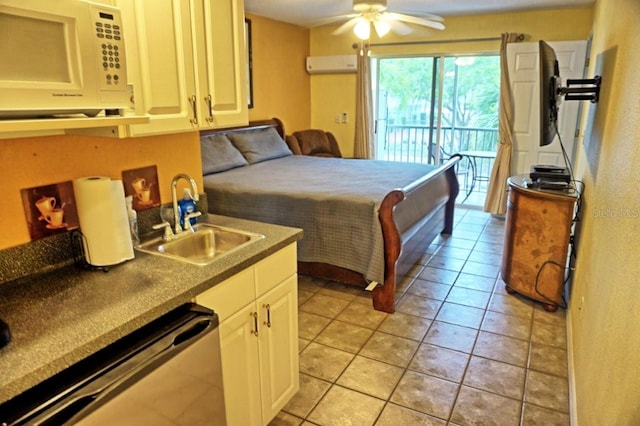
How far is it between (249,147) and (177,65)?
9.79 ft

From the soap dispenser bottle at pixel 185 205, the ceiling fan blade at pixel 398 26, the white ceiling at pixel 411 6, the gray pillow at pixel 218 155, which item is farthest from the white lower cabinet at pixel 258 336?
the white ceiling at pixel 411 6

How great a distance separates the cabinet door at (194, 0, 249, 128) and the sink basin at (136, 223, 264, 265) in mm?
490

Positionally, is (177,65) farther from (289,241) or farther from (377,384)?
(377,384)

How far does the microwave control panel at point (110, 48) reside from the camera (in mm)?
1241

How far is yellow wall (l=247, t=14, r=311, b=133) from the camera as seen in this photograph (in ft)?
17.3

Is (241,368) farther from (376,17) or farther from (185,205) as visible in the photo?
(376,17)

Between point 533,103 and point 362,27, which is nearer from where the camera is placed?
point 362,27

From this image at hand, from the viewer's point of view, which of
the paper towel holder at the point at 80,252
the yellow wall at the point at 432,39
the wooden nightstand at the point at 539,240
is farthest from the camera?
the yellow wall at the point at 432,39

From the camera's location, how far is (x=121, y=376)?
1.13 metres

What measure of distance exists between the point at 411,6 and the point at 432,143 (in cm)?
183

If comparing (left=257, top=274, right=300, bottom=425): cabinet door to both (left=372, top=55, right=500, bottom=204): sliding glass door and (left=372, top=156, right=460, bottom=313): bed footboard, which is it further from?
(left=372, top=55, right=500, bottom=204): sliding glass door

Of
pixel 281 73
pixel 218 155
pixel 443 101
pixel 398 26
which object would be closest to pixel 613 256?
pixel 398 26

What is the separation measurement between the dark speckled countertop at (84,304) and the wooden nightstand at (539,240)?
6.68ft

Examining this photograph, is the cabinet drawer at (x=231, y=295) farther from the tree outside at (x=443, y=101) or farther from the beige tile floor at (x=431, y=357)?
the tree outside at (x=443, y=101)
